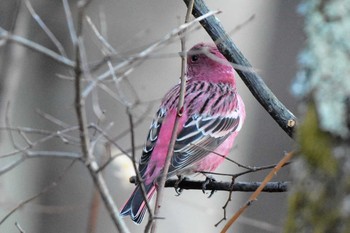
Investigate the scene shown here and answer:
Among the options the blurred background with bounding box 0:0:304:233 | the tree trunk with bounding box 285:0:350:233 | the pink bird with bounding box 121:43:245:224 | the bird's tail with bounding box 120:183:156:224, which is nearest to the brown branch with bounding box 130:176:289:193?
the pink bird with bounding box 121:43:245:224

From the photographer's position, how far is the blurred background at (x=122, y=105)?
6.81 meters

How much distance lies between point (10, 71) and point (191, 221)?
3559mm

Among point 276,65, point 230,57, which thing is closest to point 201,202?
point 276,65

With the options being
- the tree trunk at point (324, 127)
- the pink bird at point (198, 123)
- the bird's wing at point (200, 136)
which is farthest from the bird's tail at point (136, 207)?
the tree trunk at point (324, 127)

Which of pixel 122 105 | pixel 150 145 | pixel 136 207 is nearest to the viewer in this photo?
pixel 136 207

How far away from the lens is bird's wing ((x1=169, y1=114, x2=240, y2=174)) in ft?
17.5

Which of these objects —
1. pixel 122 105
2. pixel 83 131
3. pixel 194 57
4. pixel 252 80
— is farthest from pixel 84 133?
pixel 122 105

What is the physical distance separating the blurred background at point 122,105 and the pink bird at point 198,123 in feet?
1.41

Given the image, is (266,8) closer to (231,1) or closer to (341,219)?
(231,1)

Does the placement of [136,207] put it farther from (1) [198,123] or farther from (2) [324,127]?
(2) [324,127]

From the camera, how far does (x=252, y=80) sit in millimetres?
3953

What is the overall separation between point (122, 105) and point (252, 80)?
2939 mm

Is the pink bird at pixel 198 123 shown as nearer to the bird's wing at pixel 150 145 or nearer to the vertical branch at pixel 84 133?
the bird's wing at pixel 150 145

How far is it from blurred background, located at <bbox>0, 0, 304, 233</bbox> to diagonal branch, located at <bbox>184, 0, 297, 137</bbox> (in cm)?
183
